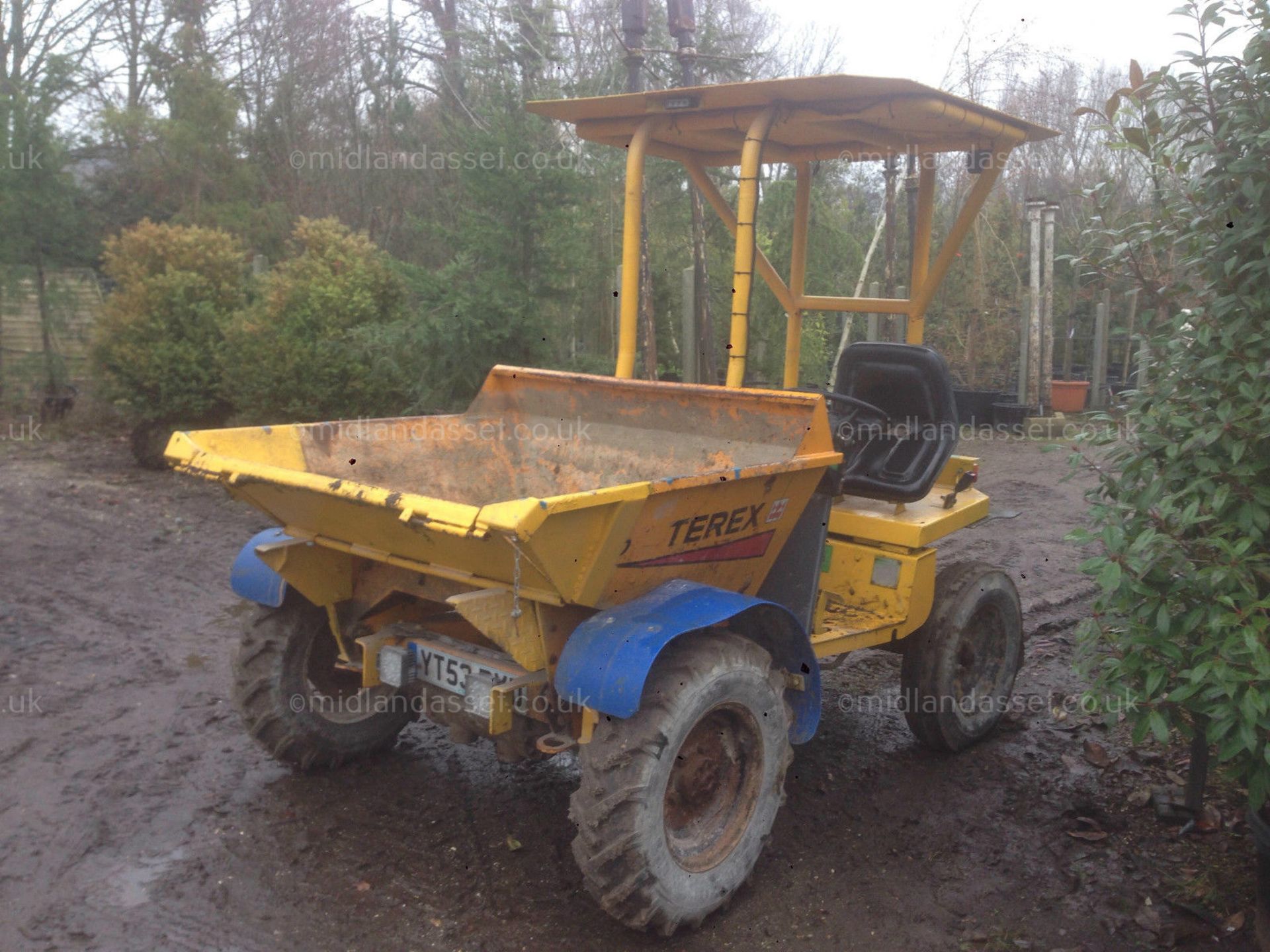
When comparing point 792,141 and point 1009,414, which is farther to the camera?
point 1009,414

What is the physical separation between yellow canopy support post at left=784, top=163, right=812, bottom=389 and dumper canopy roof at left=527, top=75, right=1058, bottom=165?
4.5 inches

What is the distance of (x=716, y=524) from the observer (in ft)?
10.6

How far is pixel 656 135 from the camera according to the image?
14.0 feet

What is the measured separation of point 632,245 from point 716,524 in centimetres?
141

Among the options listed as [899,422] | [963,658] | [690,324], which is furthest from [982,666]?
[690,324]

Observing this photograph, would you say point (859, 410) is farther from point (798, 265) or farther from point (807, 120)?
point (807, 120)

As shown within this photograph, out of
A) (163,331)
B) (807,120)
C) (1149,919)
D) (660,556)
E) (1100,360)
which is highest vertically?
(807,120)

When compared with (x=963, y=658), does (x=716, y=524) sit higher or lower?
higher

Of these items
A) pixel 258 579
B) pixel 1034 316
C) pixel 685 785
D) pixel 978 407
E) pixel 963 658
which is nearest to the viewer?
pixel 685 785

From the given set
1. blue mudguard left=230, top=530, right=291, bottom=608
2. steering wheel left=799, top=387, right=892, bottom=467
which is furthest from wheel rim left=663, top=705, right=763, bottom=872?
blue mudguard left=230, top=530, right=291, bottom=608

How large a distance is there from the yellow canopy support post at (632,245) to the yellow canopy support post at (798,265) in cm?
85

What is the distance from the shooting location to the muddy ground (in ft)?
10.1

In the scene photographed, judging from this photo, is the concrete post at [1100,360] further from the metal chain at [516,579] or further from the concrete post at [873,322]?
the metal chain at [516,579]

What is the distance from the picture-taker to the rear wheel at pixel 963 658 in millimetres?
4172
